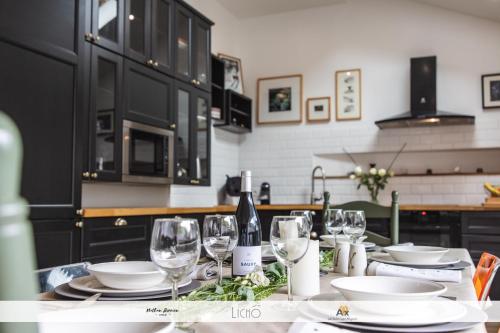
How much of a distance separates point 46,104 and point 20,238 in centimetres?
210

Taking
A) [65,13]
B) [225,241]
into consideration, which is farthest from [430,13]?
[225,241]

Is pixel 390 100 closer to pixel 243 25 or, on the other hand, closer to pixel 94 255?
pixel 243 25

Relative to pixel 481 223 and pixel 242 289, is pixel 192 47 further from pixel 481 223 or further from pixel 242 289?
pixel 242 289

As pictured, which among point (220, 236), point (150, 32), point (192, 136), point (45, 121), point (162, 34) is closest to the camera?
point (220, 236)

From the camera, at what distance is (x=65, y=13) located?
7.38 feet

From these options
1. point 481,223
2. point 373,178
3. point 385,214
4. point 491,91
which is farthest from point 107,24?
point 491,91

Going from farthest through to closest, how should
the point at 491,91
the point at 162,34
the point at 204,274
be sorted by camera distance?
the point at 491,91
the point at 162,34
the point at 204,274

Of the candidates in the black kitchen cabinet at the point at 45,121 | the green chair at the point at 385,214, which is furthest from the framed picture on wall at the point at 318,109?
the black kitchen cabinet at the point at 45,121

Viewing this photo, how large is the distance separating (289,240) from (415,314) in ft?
0.89

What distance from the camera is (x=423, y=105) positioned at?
14.4 ft

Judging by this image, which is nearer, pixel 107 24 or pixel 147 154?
pixel 107 24

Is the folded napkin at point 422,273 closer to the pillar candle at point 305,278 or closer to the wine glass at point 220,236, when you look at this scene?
the pillar candle at point 305,278

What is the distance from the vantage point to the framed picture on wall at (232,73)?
494cm

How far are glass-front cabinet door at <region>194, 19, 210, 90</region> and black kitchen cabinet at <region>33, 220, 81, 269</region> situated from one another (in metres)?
1.87
